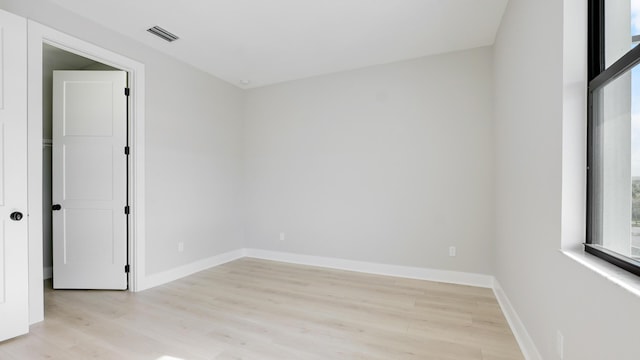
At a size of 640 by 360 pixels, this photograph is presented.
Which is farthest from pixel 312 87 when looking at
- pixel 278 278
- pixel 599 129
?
pixel 599 129

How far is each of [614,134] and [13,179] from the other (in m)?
3.87

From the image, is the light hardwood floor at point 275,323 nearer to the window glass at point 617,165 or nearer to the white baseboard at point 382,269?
the white baseboard at point 382,269

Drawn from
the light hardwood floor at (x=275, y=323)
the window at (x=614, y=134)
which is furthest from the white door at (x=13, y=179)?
the window at (x=614, y=134)

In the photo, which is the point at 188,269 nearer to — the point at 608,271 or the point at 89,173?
the point at 89,173

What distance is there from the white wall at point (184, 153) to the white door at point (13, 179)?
45cm

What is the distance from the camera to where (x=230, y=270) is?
4.16m

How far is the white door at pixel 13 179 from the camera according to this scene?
2.29 metres

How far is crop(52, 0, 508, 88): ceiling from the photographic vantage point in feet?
8.86

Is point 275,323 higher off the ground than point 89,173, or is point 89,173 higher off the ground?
point 89,173

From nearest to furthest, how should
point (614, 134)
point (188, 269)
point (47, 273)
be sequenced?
1. point (614, 134)
2. point (47, 273)
3. point (188, 269)

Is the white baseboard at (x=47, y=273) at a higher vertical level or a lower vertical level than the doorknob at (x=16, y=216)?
lower

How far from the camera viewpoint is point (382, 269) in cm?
398

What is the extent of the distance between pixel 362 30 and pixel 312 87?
1.47 meters

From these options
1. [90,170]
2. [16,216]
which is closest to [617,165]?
[16,216]
